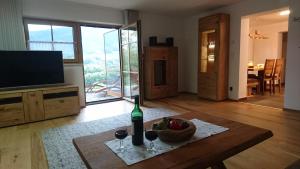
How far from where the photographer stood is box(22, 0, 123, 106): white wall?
3.79 m

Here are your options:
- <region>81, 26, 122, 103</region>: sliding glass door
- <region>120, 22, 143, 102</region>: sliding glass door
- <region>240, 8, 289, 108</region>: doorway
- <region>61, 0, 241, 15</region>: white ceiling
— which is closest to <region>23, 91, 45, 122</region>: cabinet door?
<region>81, 26, 122, 103</region>: sliding glass door

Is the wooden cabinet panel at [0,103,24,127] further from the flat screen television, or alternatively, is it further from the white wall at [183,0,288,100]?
the white wall at [183,0,288,100]

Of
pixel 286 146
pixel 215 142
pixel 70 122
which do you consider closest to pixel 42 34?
pixel 70 122

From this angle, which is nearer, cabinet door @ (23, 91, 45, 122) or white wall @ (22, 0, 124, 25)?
cabinet door @ (23, 91, 45, 122)

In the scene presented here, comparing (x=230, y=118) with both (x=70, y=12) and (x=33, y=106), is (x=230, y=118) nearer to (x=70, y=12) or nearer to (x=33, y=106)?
(x=33, y=106)

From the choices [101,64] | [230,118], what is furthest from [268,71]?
[101,64]

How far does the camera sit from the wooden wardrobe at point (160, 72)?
495cm

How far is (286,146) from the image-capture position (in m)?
2.26

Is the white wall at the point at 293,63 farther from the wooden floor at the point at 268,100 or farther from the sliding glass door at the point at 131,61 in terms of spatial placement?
the sliding glass door at the point at 131,61

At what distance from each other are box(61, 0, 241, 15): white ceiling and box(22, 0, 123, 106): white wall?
19cm

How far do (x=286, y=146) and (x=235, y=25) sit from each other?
10.1 feet

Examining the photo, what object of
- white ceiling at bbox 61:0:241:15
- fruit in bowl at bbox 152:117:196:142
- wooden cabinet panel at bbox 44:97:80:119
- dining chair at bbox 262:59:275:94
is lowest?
wooden cabinet panel at bbox 44:97:80:119

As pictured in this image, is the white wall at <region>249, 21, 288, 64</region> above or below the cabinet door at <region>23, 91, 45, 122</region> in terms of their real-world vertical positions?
above

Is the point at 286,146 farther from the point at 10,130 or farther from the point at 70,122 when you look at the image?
the point at 10,130
